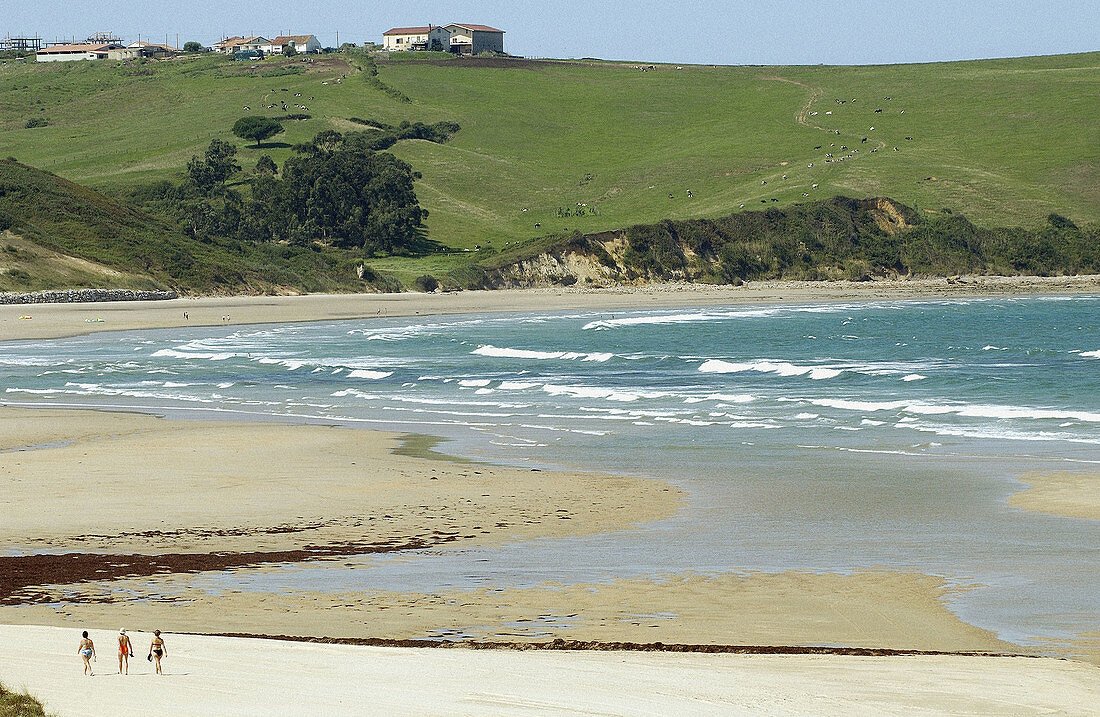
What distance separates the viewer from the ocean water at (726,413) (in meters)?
15.4

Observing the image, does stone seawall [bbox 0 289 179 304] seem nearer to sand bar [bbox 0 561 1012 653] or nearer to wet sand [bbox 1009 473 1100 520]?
sand bar [bbox 0 561 1012 653]

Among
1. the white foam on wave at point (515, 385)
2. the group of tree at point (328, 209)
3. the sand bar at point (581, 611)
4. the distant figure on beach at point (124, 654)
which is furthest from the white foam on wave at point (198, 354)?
the group of tree at point (328, 209)

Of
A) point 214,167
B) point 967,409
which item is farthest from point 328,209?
point 967,409

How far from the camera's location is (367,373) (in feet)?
140

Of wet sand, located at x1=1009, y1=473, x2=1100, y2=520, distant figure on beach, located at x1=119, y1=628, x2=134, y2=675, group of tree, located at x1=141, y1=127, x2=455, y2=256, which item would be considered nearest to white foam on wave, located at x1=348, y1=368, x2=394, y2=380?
wet sand, located at x1=1009, y1=473, x2=1100, y2=520

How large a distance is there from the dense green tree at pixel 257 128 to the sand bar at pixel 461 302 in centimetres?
5254

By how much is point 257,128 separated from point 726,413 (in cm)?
11409

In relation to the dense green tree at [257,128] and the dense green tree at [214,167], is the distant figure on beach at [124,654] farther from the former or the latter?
the dense green tree at [257,128]

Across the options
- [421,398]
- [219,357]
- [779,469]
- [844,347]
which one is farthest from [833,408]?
[219,357]

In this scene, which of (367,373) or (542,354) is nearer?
(367,373)

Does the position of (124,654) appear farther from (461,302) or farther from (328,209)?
(328,209)

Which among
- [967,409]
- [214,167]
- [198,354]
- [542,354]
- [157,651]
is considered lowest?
[967,409]

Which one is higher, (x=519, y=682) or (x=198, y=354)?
(x=198, y=354)

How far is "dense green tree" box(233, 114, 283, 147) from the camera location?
137m
